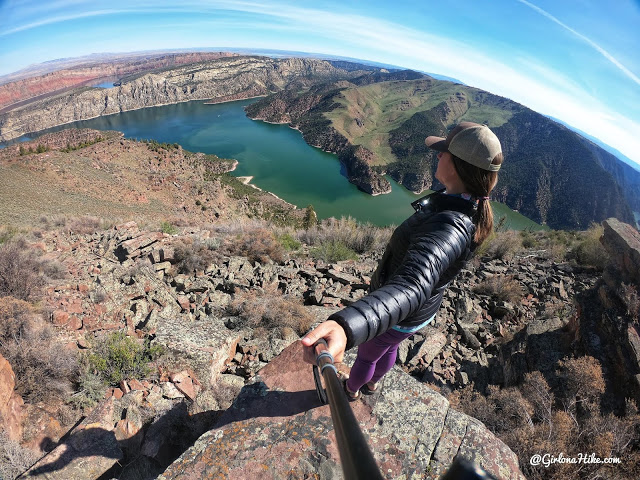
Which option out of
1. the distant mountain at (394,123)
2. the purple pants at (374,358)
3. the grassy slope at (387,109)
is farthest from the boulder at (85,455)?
the grassy slope at (387,109)

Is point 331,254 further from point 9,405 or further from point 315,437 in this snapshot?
point 9,405

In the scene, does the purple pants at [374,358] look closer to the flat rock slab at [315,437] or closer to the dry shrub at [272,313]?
the flat rock slab at [315,437]

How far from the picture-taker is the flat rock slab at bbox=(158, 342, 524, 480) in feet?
6.96

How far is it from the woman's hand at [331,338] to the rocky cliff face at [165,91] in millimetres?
140949

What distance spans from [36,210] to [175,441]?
24048 mm

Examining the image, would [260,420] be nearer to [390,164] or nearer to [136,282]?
[136,282]

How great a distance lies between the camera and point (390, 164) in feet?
257

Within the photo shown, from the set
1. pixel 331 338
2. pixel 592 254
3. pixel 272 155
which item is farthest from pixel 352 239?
pixel 272 155

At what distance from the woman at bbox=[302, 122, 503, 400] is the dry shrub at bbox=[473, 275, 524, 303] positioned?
6401 millimetres

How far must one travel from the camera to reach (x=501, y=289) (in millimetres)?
7465

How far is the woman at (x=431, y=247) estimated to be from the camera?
52.4 inches

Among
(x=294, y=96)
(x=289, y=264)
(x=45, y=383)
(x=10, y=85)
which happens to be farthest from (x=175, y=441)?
(x=10, y=85)

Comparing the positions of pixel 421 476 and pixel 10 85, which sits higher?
pixel 421 476

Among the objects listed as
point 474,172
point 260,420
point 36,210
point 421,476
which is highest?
point 474,172
